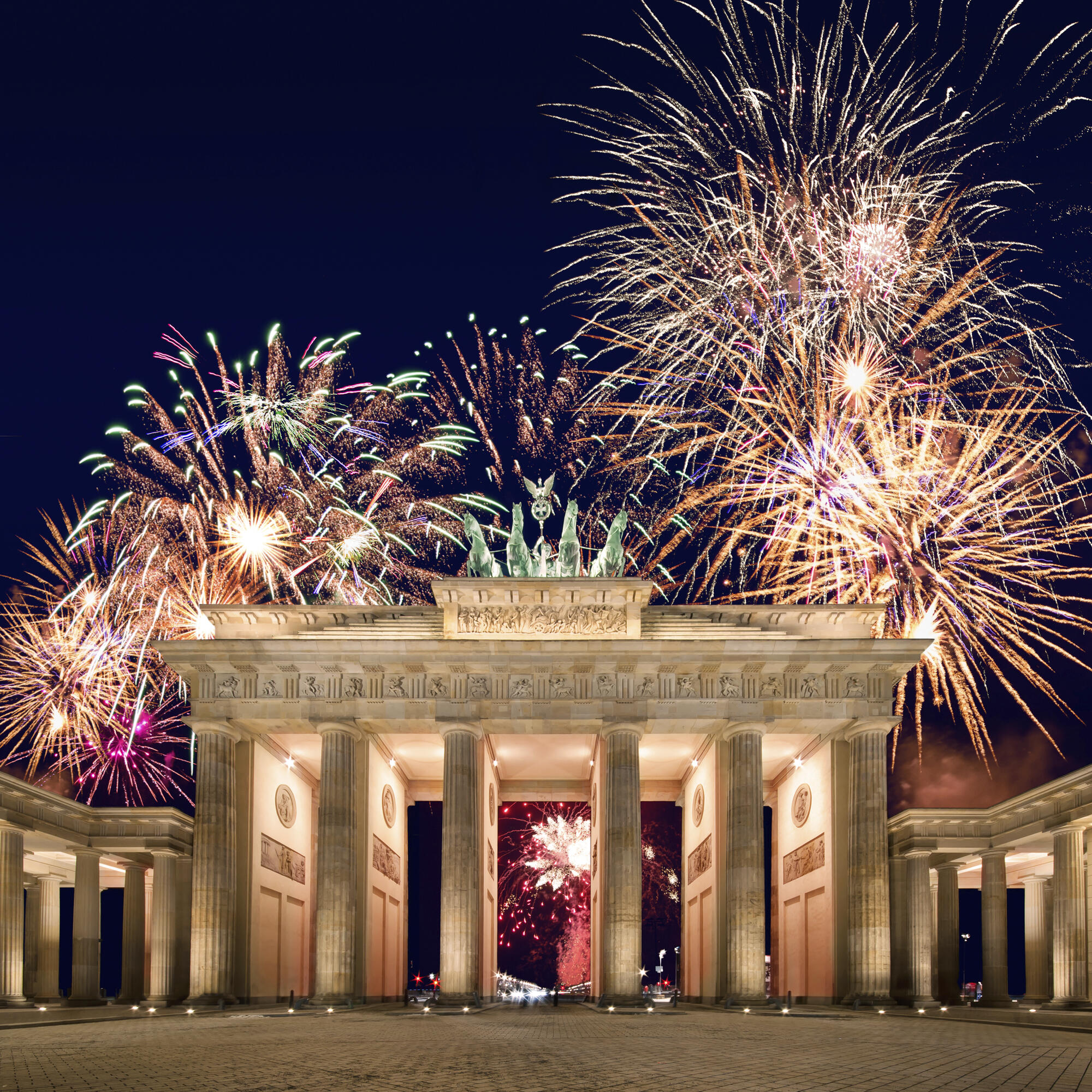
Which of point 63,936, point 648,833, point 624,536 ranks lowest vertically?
point 63,936

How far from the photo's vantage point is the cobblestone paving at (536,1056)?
1614 centimetres

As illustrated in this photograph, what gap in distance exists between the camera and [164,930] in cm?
4456

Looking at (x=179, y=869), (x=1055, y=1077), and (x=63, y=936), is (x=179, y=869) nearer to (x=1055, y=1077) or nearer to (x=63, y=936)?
(x=1055, y=1077)

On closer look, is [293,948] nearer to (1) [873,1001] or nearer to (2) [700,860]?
(2) [700,860]

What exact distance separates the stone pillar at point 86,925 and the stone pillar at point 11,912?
5.01 metres

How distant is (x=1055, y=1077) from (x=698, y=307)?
2723cm

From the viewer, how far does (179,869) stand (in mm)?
50531

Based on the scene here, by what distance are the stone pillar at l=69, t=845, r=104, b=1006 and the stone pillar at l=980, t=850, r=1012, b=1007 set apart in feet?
127

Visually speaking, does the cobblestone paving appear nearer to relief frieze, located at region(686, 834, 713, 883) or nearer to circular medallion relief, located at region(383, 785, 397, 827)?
relief frieze, located at region(686, 834, 713, 883)

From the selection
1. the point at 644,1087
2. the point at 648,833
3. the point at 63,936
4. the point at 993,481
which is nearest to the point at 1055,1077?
the point at 644,1087

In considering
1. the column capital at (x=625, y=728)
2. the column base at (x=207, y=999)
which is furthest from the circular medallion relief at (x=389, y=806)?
the column capital at (x=625, y=728)

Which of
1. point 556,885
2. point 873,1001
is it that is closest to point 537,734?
point 873,1001

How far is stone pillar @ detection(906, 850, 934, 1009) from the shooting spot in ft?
137

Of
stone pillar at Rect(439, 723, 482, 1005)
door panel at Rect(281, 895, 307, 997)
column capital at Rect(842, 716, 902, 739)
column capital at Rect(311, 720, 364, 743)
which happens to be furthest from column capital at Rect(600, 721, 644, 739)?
door panel at Rect(281, 895, 307, 997)
